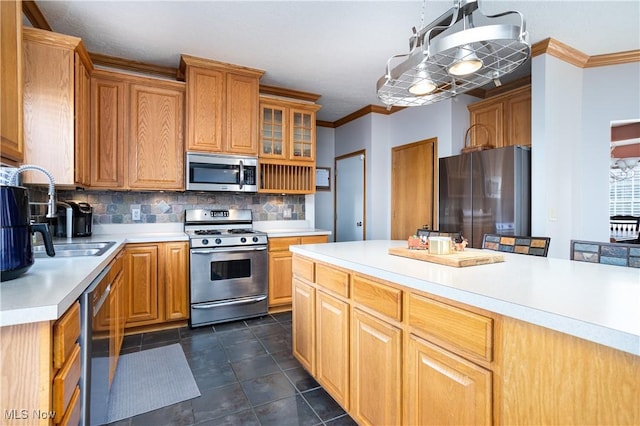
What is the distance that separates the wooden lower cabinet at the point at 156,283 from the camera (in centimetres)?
292

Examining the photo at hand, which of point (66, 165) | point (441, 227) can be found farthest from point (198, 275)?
point (441, 227)

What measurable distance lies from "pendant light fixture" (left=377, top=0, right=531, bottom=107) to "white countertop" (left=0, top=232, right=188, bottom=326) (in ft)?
5.28

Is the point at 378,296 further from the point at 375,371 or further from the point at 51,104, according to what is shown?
the point at 51,104

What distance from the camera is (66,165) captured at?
2439 mm

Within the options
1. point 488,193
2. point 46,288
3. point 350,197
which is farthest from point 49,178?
point 350,197

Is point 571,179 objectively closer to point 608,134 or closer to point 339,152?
point 608,134

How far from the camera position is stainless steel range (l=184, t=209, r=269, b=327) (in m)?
3.14

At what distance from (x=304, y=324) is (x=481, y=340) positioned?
4.34 ft

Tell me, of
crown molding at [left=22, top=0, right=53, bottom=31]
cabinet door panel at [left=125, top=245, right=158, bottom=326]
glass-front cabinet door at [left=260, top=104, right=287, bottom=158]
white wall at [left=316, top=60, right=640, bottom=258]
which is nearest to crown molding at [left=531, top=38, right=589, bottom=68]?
white wall at [left=316, top=60, right=640, bottom=258]

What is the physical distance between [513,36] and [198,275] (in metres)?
2.98

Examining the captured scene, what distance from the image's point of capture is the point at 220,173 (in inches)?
137

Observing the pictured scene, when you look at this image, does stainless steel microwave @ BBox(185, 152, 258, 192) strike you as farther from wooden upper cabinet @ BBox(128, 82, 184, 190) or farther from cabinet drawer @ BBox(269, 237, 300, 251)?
cabinet drawer @ BBox(269, 237, 300, 251)

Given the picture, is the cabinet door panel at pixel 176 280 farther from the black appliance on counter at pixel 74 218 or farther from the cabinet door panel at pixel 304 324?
the cabinet door panel at pixel 304 324

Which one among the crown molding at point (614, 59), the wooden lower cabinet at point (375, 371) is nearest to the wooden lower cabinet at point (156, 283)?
the wooden lower cabinet at point (375, 371)
